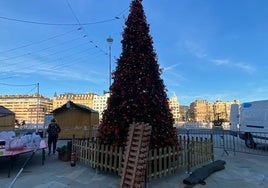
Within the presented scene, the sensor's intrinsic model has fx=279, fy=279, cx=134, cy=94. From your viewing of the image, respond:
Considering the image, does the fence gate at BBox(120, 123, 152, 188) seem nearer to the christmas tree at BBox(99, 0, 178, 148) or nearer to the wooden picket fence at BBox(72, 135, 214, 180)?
the wooden picket fence at BBox(72, 135, 214, 180)

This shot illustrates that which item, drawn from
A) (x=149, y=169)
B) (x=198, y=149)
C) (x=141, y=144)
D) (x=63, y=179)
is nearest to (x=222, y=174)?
(x=198, y=149)

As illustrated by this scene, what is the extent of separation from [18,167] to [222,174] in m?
6.98

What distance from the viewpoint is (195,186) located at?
7.23 meters

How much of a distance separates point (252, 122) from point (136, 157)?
35.9 feet

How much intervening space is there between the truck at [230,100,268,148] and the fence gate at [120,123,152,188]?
8.87m

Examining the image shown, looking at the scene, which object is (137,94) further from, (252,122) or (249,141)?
(249,141)

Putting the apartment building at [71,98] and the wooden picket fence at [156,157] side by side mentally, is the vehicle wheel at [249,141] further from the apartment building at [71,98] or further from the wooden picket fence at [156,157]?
the apartment building at [71,98]

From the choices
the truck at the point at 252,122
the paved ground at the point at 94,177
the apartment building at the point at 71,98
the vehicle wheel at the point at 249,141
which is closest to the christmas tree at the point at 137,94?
the paved ground at the point at 94,177

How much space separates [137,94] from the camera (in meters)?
8.02

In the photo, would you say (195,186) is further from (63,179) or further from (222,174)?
(63,179)

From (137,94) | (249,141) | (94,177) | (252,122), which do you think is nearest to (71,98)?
(249,141)

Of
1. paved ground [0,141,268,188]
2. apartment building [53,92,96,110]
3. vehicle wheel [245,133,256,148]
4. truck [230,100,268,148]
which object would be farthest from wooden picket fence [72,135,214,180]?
apartment building [53,92,96,110]

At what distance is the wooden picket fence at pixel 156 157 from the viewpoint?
24.4ft

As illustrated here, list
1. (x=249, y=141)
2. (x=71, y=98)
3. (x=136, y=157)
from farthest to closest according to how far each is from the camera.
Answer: (x=71, y=98) < (x=249, y=141) < (x=136, y=157)
